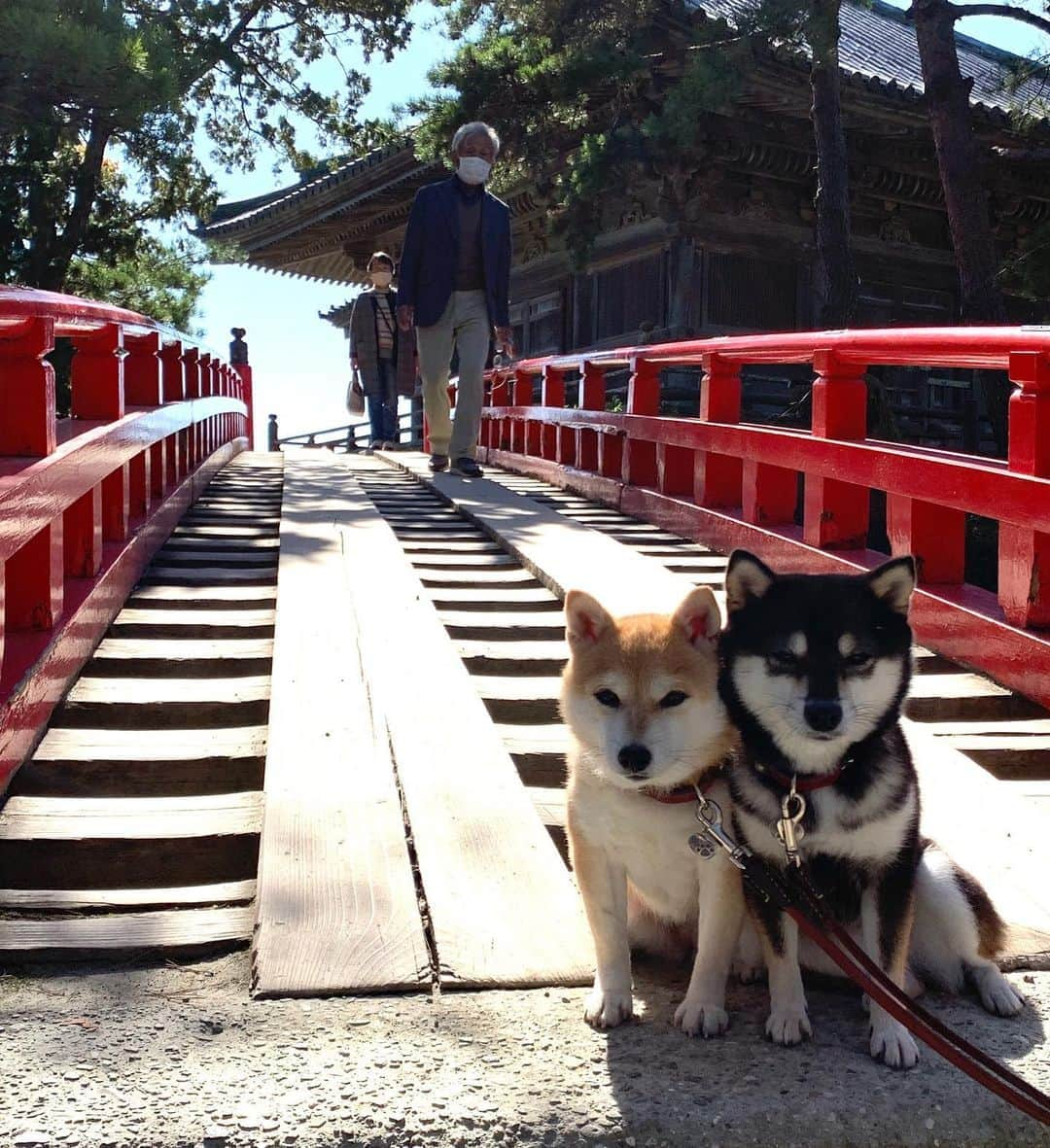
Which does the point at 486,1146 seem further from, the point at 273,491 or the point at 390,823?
the point at 273,491

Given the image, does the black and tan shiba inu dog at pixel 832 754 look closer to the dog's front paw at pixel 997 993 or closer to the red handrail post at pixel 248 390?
the dog's front paw at pixel 997 993

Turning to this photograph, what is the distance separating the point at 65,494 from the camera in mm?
3893

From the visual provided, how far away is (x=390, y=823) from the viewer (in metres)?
2.77

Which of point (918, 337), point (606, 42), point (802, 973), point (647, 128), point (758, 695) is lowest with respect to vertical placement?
point (802, 973)

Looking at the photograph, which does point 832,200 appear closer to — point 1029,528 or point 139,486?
point 139,486

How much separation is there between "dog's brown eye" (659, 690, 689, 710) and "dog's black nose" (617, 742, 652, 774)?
0.12m

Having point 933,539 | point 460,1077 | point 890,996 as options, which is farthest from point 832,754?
point 933,539

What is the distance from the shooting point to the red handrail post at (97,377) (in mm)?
A: 5180

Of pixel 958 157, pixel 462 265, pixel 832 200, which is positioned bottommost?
pixel 462 265

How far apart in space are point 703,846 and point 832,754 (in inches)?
10.1

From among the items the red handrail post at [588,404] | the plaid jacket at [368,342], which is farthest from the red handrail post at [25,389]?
the plaid jacket at [368,342]

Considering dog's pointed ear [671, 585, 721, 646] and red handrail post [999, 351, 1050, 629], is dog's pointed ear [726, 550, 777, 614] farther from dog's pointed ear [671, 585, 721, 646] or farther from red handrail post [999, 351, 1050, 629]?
red handrail post [999, 351, 1050, 629]

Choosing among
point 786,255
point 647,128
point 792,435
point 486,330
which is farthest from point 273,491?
point 786,255

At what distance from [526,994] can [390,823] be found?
2.25ft
